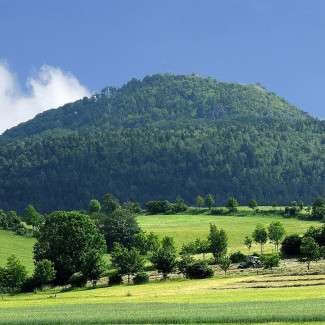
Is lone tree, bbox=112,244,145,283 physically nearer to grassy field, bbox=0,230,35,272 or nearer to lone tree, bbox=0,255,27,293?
lone tree, bbox=0,255,27,293

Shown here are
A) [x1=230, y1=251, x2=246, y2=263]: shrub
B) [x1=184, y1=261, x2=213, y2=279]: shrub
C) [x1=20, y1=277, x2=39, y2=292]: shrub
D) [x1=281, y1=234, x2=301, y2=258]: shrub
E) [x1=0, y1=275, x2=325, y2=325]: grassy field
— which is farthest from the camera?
[x1=281, y1=234, x2=301, y2=258]: shrub

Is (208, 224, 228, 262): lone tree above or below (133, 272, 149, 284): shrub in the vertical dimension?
above

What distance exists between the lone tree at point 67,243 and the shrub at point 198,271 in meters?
Answer: 23.3

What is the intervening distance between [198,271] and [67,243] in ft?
110

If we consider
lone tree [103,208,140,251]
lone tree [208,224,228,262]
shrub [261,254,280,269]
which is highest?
lone tree [103,208,140,251]

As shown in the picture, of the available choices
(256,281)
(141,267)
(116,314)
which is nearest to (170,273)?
(141,267)

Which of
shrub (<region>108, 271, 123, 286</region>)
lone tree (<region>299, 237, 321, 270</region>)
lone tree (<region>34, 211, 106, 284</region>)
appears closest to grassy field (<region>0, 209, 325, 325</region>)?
lone tree (<region>299, 237, 321, 270</region>)

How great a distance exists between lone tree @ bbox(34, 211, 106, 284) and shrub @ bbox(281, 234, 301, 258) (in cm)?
4295

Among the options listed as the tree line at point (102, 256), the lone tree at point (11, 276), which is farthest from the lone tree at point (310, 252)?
the lone tree at point (11, 276)

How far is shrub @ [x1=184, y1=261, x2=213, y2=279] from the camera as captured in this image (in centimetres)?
12794

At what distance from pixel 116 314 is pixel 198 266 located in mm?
69993

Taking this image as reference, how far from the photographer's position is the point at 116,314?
60.4m

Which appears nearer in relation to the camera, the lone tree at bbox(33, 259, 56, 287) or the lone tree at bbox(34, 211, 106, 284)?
the lone tree at bbox(33, 259, 56, 287)

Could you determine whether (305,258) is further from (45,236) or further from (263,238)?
(45,236)
